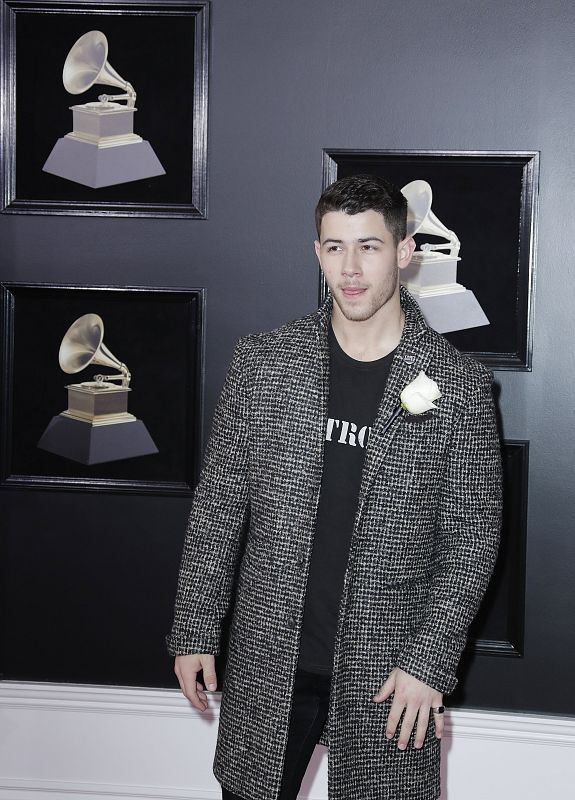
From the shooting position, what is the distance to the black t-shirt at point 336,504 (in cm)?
183

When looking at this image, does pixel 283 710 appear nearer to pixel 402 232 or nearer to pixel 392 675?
pixel 392 675

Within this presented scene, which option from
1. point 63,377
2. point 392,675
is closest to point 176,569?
point 63,377

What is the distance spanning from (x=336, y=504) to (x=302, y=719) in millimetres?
482

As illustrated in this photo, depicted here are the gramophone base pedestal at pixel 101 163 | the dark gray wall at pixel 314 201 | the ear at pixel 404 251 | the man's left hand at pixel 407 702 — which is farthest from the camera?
the gramophone base pedestal at pixel 101 163

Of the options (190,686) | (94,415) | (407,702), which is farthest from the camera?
(94,415)

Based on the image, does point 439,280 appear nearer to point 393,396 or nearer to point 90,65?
point 393,396

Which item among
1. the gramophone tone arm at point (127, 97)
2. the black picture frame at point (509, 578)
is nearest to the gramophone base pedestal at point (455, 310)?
the black picture frame at point (509, 578)

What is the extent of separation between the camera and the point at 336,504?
72.3 inches

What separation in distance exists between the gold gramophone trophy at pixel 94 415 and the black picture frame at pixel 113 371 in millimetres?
19

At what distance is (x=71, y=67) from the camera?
2.64 meters

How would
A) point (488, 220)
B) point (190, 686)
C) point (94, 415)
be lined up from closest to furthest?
point (190, 686) < point (488, 220) < point (94, 415)

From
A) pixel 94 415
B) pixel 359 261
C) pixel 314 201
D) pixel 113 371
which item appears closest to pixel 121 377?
pixel 113 371

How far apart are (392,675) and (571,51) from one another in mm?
1822

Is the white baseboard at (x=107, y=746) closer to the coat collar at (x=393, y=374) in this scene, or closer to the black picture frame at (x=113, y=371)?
the black picture frame at (x=113, y=371)
